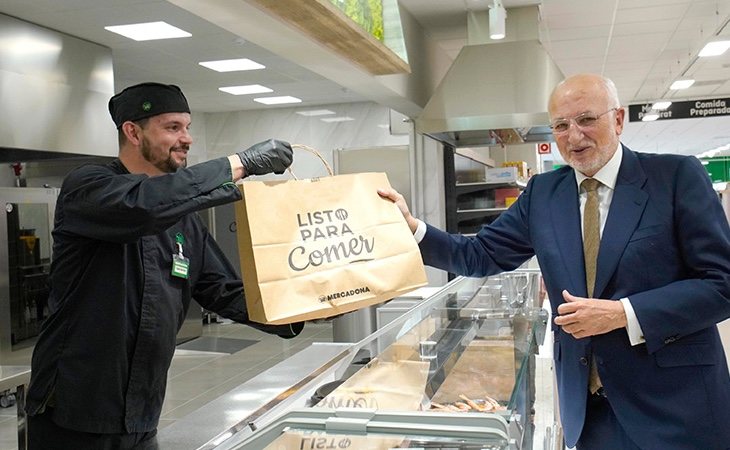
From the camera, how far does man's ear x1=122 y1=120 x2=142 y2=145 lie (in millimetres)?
2143

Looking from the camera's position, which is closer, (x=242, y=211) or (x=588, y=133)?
(x=242, y=211)

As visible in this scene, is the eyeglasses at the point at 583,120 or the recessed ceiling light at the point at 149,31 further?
the recessed ceiling light at the point at 149,31

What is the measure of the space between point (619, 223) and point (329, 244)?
2.67 ft

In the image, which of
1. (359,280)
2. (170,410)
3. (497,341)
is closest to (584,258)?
(497,341)

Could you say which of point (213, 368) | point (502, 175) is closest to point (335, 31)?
point (502, 175)

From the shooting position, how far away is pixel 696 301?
174cm

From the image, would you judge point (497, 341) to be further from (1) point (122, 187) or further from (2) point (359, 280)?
(1) point (122, 187)

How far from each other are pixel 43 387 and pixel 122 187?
2.15 ft

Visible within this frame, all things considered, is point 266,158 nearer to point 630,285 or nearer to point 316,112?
point 630,285

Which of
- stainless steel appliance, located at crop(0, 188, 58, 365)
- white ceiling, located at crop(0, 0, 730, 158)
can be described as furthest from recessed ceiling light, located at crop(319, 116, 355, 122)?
stainless steel appliance, located at crop(0, 188, 58, 365)

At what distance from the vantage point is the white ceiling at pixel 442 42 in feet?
19.7

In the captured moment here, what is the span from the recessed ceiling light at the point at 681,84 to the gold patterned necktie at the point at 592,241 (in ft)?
32.4

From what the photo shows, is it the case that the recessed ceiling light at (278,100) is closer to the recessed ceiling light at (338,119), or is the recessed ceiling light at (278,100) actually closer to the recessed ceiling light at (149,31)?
the recessed ceiling light at (338,119)

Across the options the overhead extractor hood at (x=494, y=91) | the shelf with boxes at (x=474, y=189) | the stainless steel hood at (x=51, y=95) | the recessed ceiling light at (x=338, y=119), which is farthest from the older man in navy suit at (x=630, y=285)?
the recessed ceiling light at (x=338, y=119)
